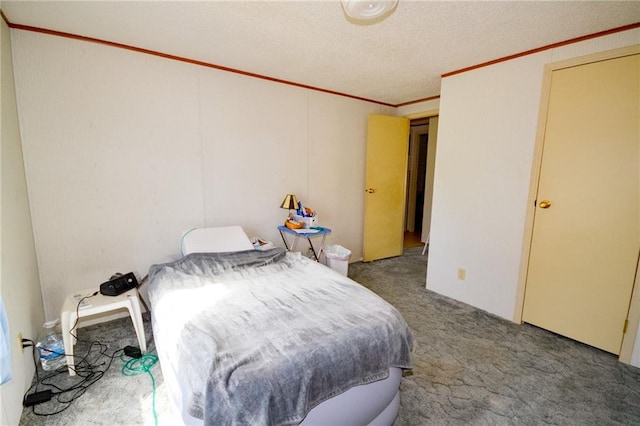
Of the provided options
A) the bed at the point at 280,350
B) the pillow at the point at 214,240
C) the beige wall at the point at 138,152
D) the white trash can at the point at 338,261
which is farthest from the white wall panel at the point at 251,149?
the bed at the point at 280,350

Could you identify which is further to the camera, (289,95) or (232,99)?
(289,95)

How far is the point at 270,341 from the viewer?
1.29 meters

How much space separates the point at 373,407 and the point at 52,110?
9.53 feet

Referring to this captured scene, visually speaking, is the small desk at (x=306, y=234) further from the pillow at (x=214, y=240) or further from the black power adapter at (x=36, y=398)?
the black power adapter at (x=36, y=398)

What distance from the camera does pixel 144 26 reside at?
1.99 meters

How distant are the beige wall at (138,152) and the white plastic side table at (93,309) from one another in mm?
492

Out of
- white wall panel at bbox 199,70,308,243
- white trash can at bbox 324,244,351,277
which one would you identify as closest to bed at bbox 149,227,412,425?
white wall panel at bbox 199,70,308,243

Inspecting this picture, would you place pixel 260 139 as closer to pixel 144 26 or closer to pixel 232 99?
pixel 232 99

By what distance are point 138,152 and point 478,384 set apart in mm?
3116

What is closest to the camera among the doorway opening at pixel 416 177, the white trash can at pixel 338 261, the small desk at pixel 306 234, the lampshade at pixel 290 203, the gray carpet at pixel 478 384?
the gray carpet at pixel 478 384

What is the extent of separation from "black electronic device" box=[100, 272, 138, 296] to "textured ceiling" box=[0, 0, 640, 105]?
1.79 metres

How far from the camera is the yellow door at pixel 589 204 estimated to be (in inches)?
79.7

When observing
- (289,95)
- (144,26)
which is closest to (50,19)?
(144,26)

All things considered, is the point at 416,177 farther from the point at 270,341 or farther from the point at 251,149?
the point at 270,341
